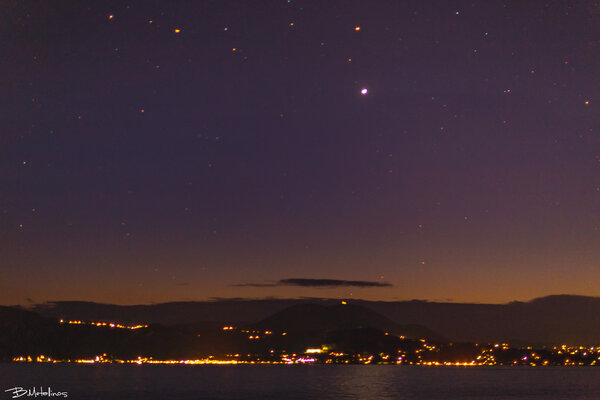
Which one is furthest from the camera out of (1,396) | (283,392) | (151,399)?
(283,392)

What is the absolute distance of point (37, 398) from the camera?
6475 centimetres

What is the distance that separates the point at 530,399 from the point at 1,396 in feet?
167

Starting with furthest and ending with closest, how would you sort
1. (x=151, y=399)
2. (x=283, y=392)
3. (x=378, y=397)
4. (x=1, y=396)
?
(x=283, y=392), (x=378, y=397), (x=151, y=399), (x=1, y=396)

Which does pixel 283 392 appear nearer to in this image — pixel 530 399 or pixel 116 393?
pixel 116 393

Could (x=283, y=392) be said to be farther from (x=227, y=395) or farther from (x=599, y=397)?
(x=599, y=397)

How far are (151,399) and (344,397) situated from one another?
754 inches

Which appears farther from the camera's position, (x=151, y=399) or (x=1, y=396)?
(x=151, y=399)

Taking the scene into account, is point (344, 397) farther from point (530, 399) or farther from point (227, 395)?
point (530, 399)

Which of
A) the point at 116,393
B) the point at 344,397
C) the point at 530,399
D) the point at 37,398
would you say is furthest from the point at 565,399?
the point at 37,398

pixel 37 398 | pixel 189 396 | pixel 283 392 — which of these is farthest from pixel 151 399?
pixel 283 392

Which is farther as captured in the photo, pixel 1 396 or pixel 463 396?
pixel 463 396

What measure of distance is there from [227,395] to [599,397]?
1553 inches

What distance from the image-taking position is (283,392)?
86.8 metres

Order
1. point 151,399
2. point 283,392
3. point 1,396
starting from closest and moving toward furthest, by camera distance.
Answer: point 1,396 → point 151,399 → point 283,392
